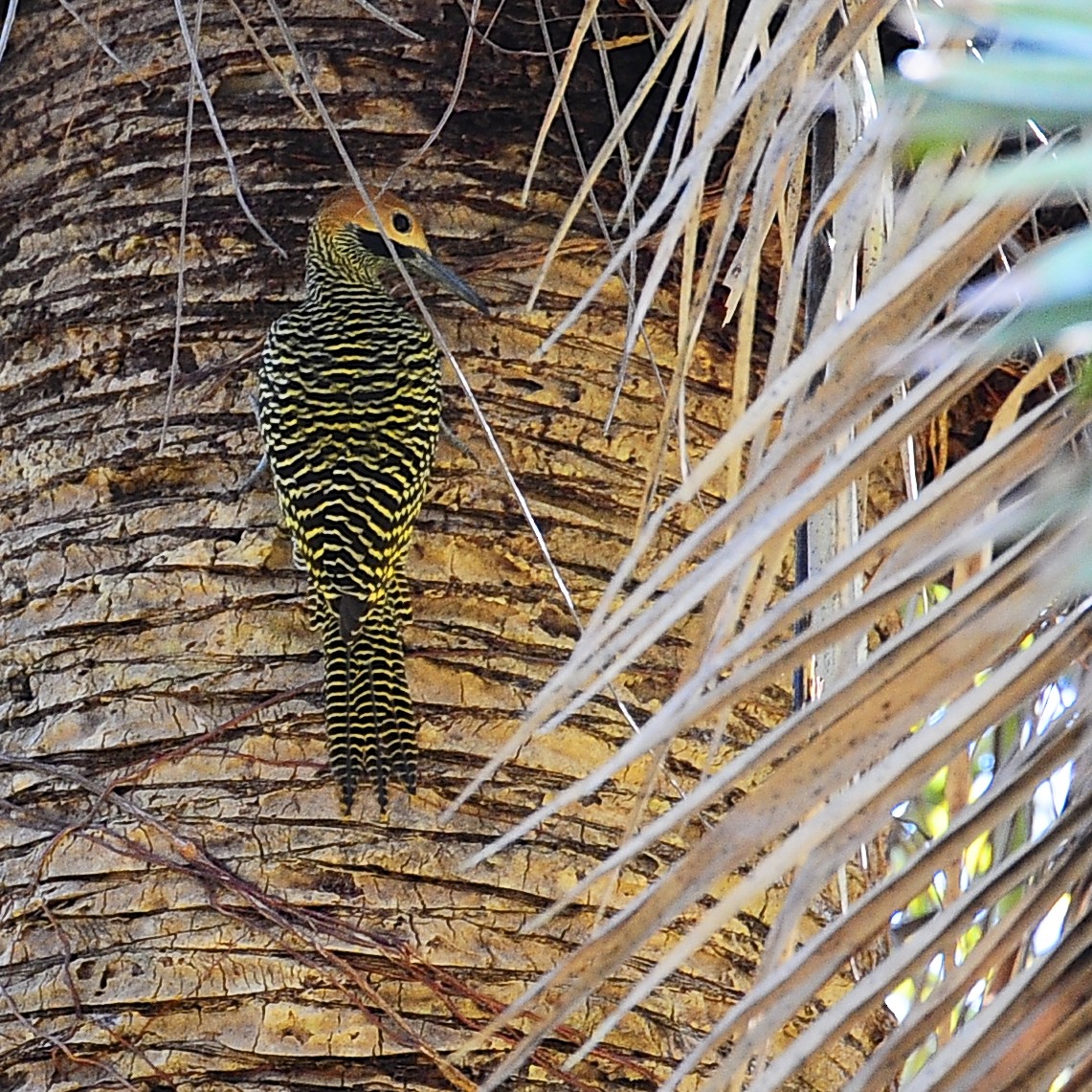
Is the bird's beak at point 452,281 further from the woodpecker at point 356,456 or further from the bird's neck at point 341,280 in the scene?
the bird's neck at point 341,280

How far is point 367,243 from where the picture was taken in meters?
3.96

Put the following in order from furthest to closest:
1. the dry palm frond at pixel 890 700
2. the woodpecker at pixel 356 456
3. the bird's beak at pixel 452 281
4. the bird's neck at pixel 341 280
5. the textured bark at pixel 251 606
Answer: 1. the bird's neck at pixel 341 280
2. the bird's beak at pixel 452 281
3. the woodpecker at pixel 356 456
4. the textured bark at pixel 251 606
5. the dry palm frond at pixel 890 700

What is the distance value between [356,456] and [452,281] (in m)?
0.45

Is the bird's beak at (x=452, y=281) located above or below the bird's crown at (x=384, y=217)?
below

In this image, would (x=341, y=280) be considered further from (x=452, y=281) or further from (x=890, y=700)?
(x=890, y=700)

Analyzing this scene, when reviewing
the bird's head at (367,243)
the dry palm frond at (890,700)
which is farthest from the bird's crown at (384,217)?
the dry palm frond at (890,700)

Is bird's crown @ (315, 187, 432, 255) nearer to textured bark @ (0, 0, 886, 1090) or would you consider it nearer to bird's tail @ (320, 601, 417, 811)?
textured bark @ (0, 0, 886, 1090)

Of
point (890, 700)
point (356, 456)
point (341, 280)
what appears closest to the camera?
point (890, 700)

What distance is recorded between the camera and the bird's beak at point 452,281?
2.96 m

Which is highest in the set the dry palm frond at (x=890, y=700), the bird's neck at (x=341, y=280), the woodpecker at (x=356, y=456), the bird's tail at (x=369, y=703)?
the bird's neck at (x=341, y=280)

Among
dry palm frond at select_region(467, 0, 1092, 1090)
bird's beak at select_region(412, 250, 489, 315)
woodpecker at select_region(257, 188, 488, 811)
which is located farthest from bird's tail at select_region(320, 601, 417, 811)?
dry palm frond at select_region(467, 0, 1092, 1090)

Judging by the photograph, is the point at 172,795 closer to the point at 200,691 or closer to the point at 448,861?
the point at 200,691

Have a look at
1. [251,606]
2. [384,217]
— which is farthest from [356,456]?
[251,606]

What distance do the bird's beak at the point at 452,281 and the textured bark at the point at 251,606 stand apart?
45 millimetres
